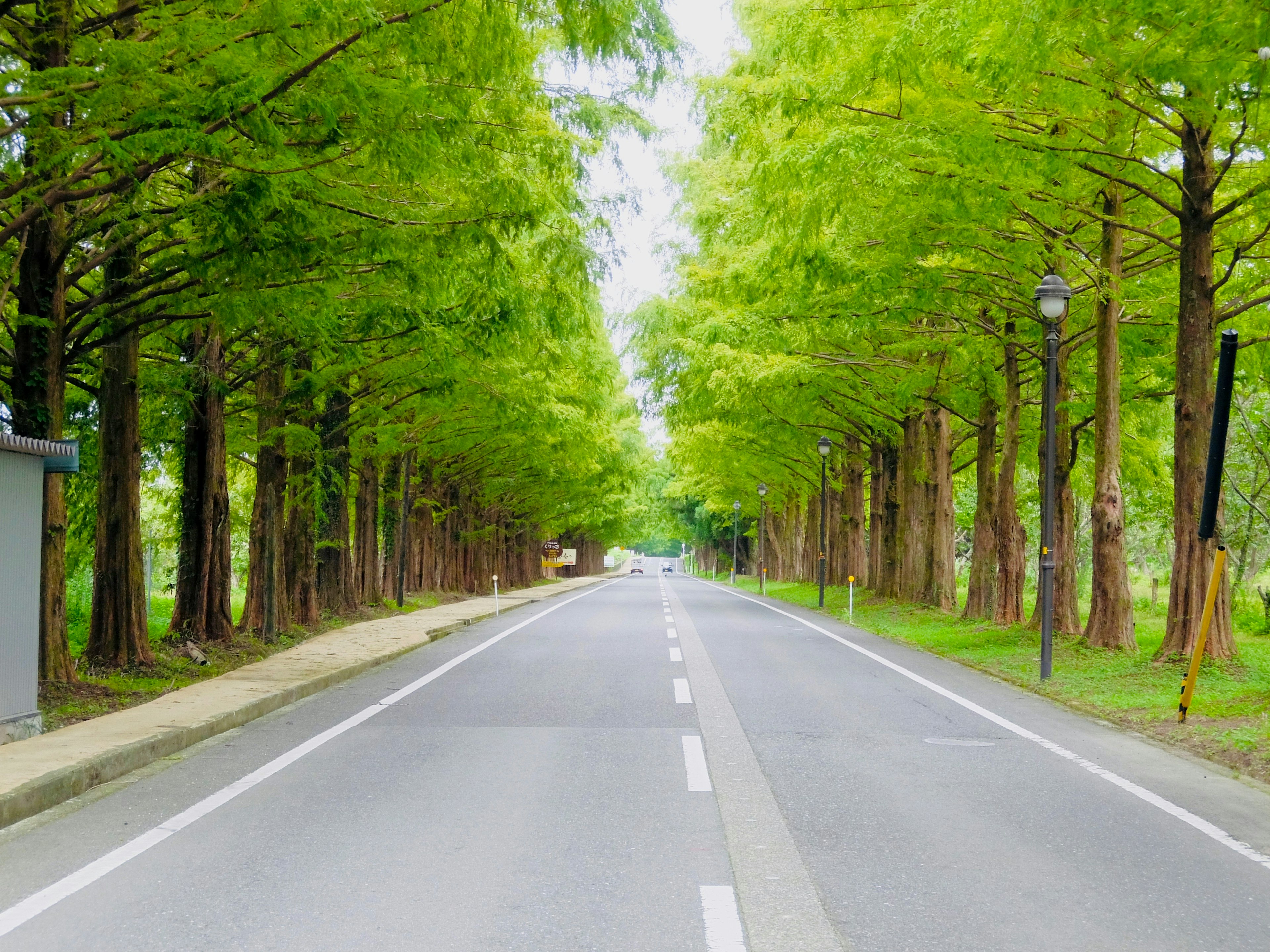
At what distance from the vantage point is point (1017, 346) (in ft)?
65.3

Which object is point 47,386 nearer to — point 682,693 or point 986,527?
point 682,693

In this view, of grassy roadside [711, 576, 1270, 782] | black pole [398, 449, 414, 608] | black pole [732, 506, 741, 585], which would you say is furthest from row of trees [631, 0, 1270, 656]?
black pole [732, 506, 741, 585]

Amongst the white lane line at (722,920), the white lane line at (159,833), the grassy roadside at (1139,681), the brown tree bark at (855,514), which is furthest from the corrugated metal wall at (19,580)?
the brown tree bark at (855,514)

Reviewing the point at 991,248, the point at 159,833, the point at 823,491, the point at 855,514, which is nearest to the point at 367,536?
the point at 823,491

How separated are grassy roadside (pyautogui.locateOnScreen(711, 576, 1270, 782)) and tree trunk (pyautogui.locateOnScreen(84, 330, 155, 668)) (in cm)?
1074

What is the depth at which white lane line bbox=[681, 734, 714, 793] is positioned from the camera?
736cm

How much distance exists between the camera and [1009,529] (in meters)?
21.3

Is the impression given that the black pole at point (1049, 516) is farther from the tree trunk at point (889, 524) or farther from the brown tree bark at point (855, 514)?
the brown tree bark at point (855, 514)

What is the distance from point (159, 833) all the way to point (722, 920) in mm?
3336

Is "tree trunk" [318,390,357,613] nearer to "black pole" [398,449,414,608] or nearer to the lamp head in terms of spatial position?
"black pole" [398,449,414,608]

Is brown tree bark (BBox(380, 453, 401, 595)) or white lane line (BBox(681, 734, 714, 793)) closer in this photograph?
white lane line (BBox(681, 734, 714, 793))

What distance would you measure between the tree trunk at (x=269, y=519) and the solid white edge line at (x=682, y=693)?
7.33 meters

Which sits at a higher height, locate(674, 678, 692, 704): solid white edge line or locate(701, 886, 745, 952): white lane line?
locate(701, 886, 745, 952): white lane line

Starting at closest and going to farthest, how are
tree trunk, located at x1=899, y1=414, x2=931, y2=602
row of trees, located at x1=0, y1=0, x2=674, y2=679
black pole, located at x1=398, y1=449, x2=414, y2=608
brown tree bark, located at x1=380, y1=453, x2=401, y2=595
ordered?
row of trees, located at x1=0, y1=0, x2=674, y2=679
black pole, located at x1=398, y1=449, x2=414, y2=608
tree trunk, located at x1=899, y1=414, x2=931, y2=602
brown tree bark, located at x1=380, y1=453, x2=401, y2=595
